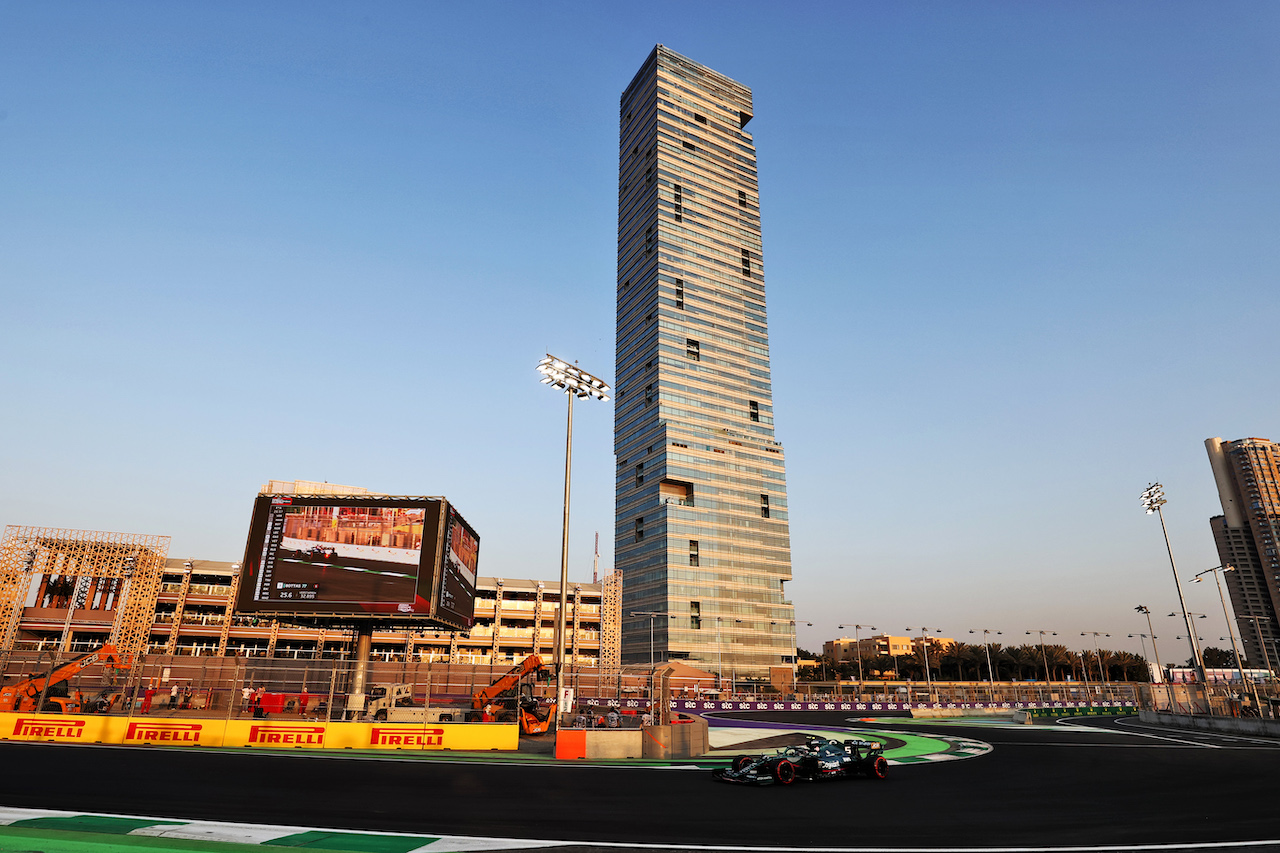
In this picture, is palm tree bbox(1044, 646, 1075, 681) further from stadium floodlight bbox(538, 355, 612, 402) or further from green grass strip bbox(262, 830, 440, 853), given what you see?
green grass strip bbox(262, 830, 440, 853)

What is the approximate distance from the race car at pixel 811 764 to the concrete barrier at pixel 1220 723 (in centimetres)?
3541

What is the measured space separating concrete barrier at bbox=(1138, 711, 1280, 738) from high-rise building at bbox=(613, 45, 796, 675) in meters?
96.0

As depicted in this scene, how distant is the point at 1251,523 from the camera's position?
188875 millimetres

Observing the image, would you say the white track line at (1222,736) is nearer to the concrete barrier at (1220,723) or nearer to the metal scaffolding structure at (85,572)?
the concrete barrier at (1220,723)

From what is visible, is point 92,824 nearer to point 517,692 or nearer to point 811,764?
point 811,764

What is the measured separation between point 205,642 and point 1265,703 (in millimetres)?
113076

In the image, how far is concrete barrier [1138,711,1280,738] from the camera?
40031mm

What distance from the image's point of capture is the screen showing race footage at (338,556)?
1528 inches

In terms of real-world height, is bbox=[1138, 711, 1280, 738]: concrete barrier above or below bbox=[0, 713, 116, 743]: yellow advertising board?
below

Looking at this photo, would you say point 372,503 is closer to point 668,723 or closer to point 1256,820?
point 668,723

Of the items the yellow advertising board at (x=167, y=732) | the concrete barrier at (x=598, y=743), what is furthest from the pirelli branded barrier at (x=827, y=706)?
the yellow advertising board at (x=167, y=732)

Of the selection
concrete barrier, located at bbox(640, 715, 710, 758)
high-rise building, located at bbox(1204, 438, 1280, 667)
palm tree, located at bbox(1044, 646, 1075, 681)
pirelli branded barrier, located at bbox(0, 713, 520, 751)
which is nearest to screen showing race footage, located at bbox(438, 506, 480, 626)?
pirelli branded barrier, located at bbox(0, 713, 520, 751)

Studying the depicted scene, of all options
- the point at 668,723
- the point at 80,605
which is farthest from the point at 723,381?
the point at 668,723

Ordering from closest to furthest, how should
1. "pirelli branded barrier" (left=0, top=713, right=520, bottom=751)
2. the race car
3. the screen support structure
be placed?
the race car
"pirelli branded barrier" (left=0, top=713, right=520, bottom=751)
the screen support structure
